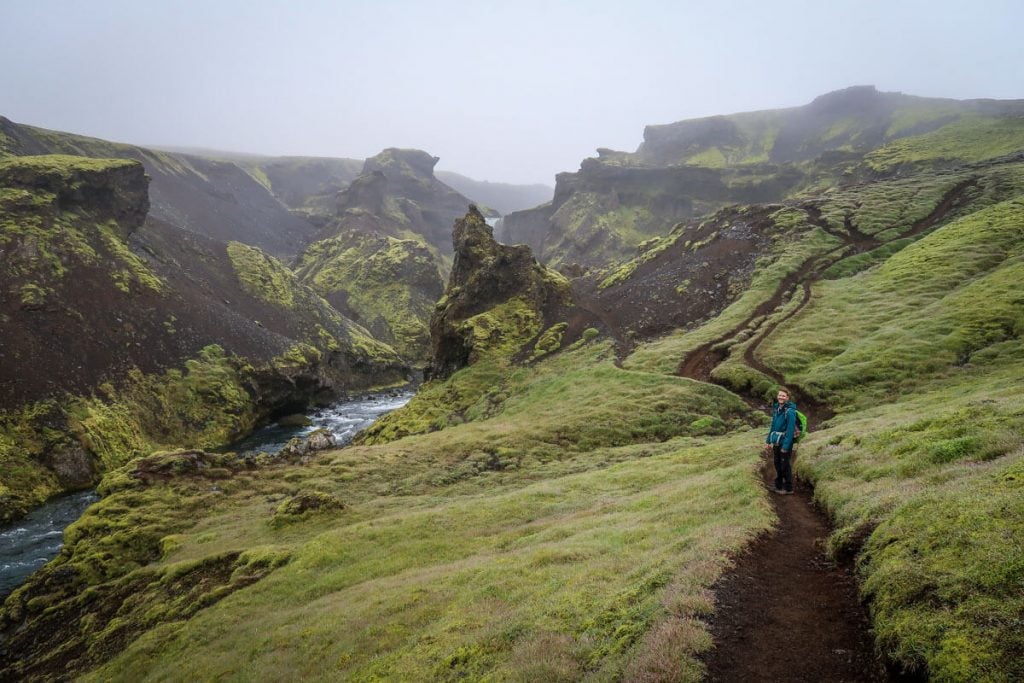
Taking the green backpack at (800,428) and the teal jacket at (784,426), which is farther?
the green backpack at (800,428)

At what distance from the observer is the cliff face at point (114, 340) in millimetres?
51125

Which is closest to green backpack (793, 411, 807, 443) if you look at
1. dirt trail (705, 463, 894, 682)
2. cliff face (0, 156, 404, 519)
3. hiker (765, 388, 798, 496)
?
hiker (765, 388, 798, 496)

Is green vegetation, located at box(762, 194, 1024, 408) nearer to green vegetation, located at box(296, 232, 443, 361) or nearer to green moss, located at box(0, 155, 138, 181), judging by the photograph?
green moss, located at box(0, 155, 138, 181)

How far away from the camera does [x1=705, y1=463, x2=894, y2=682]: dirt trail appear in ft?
31.7

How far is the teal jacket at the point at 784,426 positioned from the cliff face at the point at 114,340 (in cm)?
5737

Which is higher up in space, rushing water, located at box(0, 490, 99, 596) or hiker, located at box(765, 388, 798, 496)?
hiker, located at box(765, 388, 798, 496)

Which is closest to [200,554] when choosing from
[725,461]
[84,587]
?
[84,587]

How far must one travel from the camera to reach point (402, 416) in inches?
2341

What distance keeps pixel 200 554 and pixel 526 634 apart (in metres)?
22.4

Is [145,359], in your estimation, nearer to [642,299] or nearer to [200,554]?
[200,554]

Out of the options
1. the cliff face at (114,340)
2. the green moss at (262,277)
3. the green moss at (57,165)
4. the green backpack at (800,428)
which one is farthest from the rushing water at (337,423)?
the green backpack at (800,428)

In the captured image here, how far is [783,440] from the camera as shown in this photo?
A: 843 inches

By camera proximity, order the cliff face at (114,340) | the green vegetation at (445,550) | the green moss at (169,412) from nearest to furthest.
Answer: the green vegetation at (445,550) < the cliff face at (114,340) < the green moss at (169,412)

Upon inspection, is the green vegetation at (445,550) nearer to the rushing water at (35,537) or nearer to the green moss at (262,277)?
the rushing water at (35,537)
